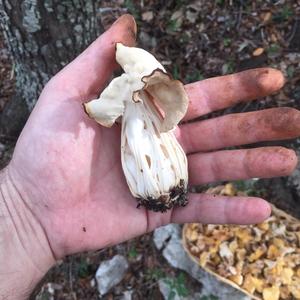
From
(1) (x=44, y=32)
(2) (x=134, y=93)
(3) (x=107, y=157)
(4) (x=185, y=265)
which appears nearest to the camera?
(2) (x=134, y=93)

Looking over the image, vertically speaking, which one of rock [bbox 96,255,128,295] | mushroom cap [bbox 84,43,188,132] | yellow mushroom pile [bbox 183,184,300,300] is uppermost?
mushroom cap [bbox 84,43,188,132]

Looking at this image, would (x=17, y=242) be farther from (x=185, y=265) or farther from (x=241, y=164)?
(x=185, y=265)

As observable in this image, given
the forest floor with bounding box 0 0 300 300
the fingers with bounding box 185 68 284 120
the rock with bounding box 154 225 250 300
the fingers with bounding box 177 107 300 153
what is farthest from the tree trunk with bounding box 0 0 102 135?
the rock with bounding box 154 225 250 300

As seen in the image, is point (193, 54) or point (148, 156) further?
point (193, 54)

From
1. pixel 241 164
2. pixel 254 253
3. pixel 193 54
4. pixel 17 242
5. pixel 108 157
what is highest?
pixel 193 54

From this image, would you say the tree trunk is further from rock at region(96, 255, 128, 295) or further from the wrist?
rock at region(96, 255, 128, 295)

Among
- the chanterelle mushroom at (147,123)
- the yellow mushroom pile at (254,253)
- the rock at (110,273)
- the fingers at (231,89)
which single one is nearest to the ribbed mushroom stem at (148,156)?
the chanterelle mushroom at (147,123)

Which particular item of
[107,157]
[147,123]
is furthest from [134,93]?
[107,157]
